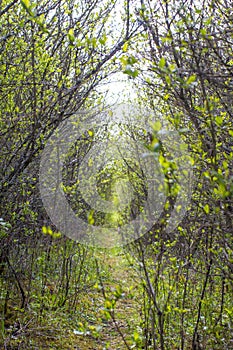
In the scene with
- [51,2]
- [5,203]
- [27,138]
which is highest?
[51,2]

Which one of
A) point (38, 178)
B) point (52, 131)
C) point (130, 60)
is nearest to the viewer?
point (130, 60)

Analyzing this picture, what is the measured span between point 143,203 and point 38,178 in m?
1.35

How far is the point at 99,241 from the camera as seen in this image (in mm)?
5945

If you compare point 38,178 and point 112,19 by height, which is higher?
point 112,19

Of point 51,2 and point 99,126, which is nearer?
point 51,2

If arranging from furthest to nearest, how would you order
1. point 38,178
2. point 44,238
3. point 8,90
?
1. point 44,238
2. point 38,178
3. point 8,90

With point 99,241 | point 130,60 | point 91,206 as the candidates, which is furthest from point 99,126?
point 130,60

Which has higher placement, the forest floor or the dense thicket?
the dense thicket

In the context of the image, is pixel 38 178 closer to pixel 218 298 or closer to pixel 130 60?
pixel 218 298

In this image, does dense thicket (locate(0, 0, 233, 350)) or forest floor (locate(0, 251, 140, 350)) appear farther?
forest floor (locate(0, 251, 140, 350))

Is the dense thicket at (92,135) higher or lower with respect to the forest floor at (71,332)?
higher

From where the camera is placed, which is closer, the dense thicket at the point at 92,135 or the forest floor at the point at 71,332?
the dense thicket at the point at 92,135

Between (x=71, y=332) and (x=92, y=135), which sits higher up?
(x=92, y=135)

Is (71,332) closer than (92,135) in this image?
No
